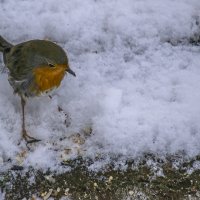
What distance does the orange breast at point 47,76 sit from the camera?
Answer: 10.9 ft

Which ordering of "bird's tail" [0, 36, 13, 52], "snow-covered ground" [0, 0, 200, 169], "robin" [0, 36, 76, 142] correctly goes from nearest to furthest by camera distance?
1. "robin" [0, 36, 76, 142]
2. "snow-covered ground" [0, 0, 200, 169]
3. "bird's tail" [0, 36, 13, 52]

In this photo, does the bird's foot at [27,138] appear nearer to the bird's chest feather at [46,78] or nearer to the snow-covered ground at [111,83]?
the snow-covered ground at [111,83]

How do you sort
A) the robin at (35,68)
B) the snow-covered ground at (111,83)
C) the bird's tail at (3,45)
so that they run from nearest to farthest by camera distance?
the robin at (35,68)
the snow-covered ground at (111,83)
the bird's tail at (3,45)

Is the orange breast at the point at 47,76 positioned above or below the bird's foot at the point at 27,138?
above

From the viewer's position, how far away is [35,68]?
3.35m

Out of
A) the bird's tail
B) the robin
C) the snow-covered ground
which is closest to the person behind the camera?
the robin

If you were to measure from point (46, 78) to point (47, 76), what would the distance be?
2 cm

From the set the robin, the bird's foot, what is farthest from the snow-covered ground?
the robin

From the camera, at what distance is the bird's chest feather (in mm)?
3328

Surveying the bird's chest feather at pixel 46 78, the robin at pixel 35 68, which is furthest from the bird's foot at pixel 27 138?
the bird's chest feather at pixel 46 78

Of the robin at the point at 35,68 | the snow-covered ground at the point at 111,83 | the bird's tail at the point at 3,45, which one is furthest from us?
the bird's tail at the point at 3,45

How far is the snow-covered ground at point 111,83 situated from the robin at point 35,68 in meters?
0.16

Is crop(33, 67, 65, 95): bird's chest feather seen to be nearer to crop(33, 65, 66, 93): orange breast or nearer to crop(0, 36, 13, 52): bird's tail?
crop(33, 65, 66, 93): orange breast

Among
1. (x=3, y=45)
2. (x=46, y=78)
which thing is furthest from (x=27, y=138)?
(x=3, y=45)
